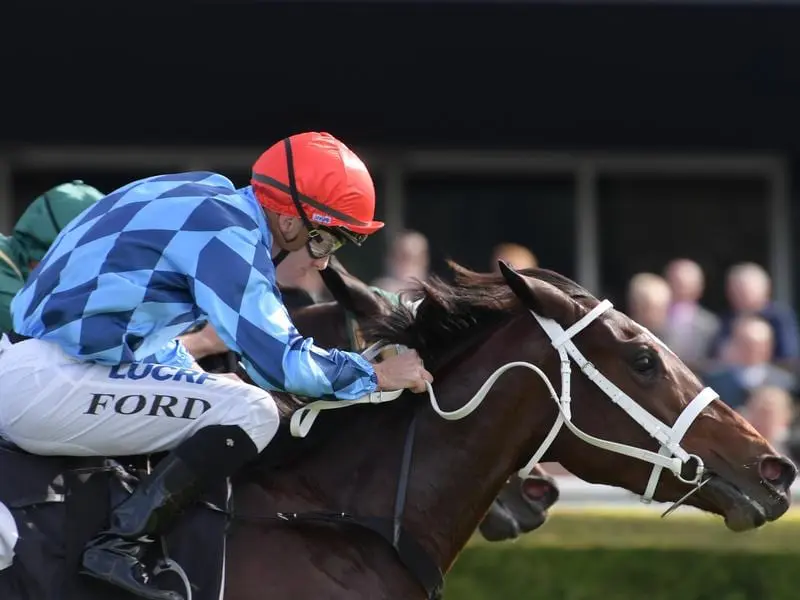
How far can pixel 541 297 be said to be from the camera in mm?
3600

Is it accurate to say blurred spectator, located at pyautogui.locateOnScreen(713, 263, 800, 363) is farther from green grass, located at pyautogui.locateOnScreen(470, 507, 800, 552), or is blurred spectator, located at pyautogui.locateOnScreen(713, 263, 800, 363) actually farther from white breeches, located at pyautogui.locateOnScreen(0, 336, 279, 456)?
white breeches, located at pyautogui.locateOnScreen(0, 336, 279, 456)

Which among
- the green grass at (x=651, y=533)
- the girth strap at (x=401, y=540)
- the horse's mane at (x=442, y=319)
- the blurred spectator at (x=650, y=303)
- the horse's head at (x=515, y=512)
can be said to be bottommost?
the green grass at (x=651, y=533)

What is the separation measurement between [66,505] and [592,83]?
6303 millimetres

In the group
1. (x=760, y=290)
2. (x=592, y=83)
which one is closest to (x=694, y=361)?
(x=760, y=290)

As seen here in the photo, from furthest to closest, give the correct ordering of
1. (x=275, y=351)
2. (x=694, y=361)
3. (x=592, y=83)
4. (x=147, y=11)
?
(x=592, y=83) → (x=147, y=11) → (x=694, y=361) → (x=275, y=351)

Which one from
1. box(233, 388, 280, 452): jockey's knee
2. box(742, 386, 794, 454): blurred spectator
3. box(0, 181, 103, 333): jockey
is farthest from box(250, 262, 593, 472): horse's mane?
box(742, 386, 794, 454): blurred spectator

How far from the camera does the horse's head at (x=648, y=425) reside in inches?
141

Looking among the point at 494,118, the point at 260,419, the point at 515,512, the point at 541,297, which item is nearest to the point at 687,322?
the point at 494,118

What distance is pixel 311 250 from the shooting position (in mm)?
3562

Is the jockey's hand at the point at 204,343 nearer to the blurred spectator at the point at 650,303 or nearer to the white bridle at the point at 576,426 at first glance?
the white bridle at the point at 576,426

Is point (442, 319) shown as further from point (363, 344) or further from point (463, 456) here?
point (363, 344)

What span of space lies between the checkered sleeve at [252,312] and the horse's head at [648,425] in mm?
573

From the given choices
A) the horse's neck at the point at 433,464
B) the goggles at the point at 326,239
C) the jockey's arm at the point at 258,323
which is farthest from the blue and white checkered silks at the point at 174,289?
the horse's neck at the point at 433,464

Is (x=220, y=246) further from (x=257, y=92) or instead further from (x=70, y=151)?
(x=70, y=151)
